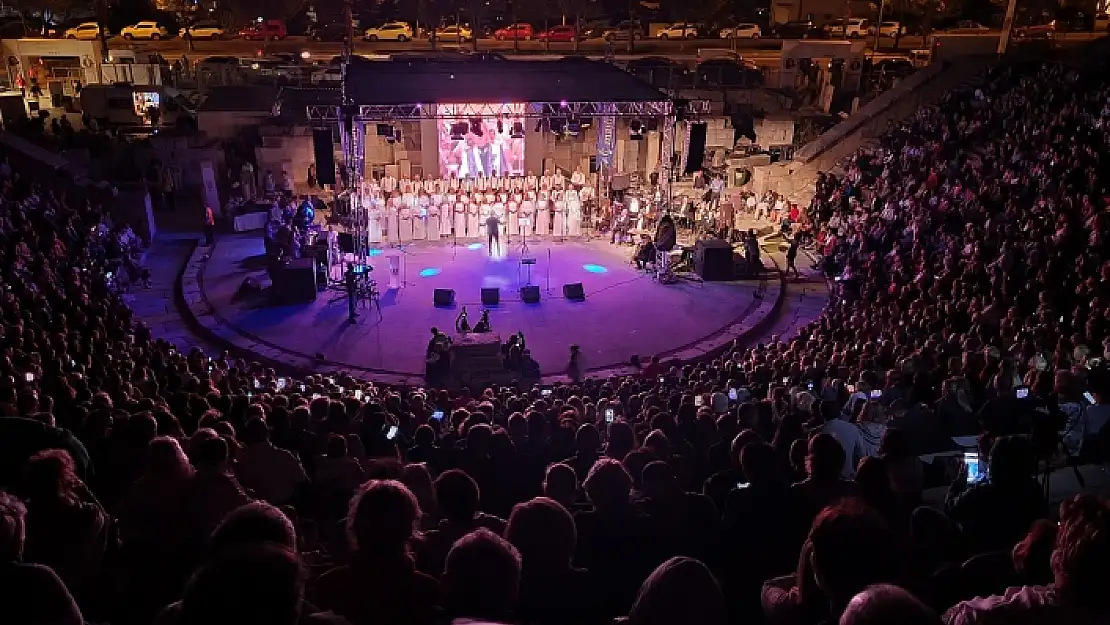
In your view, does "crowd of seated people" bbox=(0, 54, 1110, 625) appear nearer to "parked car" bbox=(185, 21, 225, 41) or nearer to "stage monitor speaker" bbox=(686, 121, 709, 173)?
"stage monitor speaker" bbox=(686, 121, 709, 173)

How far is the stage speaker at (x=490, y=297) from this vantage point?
63.9 ft

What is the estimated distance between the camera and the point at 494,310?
19484 millimetres

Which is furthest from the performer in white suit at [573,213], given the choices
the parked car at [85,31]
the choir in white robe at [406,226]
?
the parked car at [85,31]

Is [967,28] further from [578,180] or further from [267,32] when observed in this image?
[267,32]

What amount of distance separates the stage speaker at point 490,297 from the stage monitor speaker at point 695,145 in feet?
22.7

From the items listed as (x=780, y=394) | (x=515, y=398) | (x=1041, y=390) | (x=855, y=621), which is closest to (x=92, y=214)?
(x=515, y=398)

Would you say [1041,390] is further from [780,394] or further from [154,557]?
[154,557]

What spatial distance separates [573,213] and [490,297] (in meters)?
6.77

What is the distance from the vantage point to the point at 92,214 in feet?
67.3

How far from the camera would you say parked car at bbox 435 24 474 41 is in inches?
1839

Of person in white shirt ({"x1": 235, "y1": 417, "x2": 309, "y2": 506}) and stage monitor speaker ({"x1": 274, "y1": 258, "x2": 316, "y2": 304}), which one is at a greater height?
person in white shirt ({"x1": 235, "y1": 417, "x2": 309, "y2": 506})

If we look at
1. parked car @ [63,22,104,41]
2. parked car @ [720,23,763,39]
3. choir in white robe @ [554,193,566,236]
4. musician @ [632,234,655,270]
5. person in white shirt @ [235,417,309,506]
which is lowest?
musician @ [632,234,655,270]

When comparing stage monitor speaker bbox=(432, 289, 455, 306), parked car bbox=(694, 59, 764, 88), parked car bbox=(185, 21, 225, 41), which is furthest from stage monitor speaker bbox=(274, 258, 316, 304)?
parked car bbox=(185, 21, 225, 41)

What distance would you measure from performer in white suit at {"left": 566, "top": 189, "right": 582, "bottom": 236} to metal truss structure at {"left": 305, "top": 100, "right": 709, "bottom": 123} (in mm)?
3280
